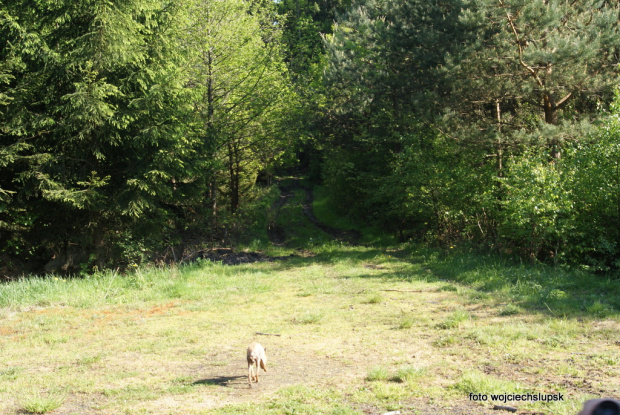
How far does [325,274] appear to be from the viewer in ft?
45.3

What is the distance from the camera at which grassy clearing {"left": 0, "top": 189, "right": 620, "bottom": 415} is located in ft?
15.9

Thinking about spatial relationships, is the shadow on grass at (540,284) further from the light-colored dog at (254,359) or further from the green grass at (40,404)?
the green grass at (40,404)

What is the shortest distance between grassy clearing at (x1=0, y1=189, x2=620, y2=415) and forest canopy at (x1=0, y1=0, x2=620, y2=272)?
212cm

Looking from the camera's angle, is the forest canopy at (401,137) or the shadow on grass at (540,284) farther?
the forest canopy at (401,137)

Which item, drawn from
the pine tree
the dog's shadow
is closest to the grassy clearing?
the dog's shadow

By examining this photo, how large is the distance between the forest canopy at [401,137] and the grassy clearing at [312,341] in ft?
6.97

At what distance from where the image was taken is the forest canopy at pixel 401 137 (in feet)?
38.9

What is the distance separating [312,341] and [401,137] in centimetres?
1179

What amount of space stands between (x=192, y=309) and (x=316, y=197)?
2982 centimetres

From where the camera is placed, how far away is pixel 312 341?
23.5 ft

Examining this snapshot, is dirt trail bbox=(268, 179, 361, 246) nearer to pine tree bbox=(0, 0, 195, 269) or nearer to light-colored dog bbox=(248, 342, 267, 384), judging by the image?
pine tree bbox=(0, 0, 195, 269)

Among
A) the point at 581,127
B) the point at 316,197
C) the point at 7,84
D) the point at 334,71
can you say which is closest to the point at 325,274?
the point at 581,127

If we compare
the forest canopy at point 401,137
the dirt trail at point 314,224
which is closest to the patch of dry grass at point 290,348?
the forest canopy at point 401,137

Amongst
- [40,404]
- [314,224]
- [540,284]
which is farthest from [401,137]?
[40,404]
